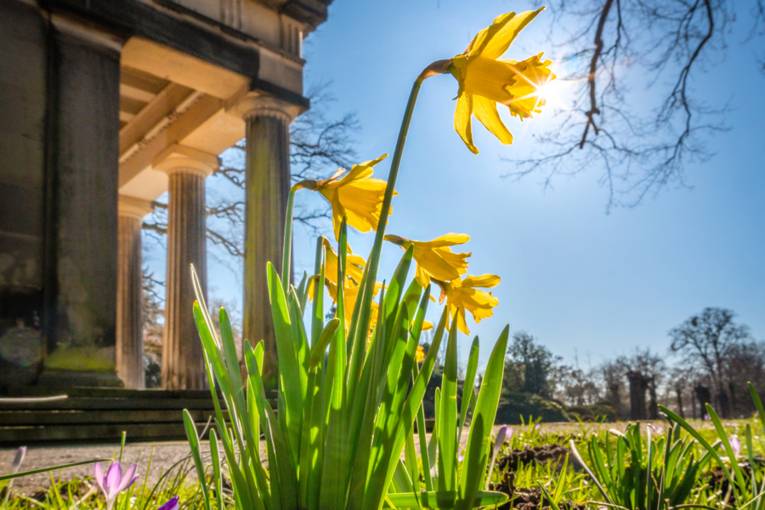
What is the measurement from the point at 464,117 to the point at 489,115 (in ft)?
0.14

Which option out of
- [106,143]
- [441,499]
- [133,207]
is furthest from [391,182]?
[133,207]

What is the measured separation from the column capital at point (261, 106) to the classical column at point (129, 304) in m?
3.88

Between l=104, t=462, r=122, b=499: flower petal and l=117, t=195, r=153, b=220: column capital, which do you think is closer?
l=104, t=462, r=122, b=499: flower petal

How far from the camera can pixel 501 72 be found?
0.94m

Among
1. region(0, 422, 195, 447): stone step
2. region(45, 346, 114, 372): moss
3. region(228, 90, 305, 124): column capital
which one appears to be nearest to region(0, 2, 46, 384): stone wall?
region(45, 346, 114, 372): moss

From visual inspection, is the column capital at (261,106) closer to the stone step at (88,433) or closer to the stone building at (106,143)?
the stone building at (106,143)

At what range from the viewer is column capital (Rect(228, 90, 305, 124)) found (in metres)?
9.35

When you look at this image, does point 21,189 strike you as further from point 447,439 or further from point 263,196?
point 447,439

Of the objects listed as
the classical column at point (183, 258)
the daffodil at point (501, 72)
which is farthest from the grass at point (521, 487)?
the classical column at point (183, 258)

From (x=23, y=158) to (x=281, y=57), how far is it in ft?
13.3

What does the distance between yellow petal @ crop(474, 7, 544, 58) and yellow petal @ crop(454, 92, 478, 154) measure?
7cm

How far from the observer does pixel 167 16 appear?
8.66 m

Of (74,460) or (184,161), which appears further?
(184,161)

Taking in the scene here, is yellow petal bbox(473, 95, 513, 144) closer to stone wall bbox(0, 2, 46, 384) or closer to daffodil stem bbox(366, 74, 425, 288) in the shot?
daffodil stem bbox(366, 74, 425, 288)
